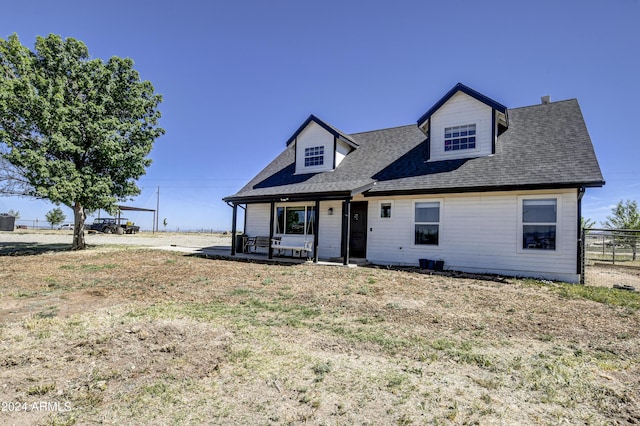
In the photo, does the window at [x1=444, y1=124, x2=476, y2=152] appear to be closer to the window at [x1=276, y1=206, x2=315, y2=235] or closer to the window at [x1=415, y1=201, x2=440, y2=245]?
the window at [x1=415, y1=201, x2=440, y2=245]

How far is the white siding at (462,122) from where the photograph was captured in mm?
11234

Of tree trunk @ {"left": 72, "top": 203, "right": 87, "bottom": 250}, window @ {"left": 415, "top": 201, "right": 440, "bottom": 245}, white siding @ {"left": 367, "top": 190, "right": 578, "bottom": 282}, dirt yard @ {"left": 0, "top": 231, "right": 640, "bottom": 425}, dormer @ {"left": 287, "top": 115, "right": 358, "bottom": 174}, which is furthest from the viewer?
tree trunk @ {"left": 72, "top": 203, "right": 87, "bottom": 250}

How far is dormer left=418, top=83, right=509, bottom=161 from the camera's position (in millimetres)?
11156

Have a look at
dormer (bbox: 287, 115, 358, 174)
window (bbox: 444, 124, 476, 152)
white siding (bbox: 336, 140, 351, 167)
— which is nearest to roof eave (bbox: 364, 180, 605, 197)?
window (bbox: 444, 124, 476, 152)

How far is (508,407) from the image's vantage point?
8.48ft

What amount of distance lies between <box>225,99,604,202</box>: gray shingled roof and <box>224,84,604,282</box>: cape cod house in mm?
37

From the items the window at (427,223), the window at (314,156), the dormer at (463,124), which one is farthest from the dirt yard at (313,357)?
the window at (314,156)

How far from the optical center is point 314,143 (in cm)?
1492

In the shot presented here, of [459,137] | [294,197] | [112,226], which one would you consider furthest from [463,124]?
[112,226]

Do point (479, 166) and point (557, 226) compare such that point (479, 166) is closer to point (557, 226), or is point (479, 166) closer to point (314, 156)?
point (557, 226)

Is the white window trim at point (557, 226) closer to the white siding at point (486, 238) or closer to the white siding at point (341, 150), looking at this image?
the white siding at point (486, 238)

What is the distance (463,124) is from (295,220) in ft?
25.6

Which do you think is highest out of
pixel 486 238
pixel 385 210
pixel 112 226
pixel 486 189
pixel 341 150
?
pixel 341 150

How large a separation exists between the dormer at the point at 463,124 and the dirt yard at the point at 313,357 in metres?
6.33
